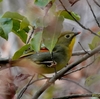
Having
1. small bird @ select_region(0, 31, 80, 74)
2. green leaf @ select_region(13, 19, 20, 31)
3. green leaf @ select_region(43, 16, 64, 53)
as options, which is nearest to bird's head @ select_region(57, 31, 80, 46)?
small bird @ select_region(0, 31, 80, 74)

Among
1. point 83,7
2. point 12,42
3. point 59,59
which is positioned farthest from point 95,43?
point 83,7

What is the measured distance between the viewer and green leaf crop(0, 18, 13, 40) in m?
1.08

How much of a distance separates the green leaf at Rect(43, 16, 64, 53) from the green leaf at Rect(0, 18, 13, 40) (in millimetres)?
146

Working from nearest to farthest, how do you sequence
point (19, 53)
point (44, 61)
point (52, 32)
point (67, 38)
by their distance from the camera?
point (52, 32) → point (19, 53) → point (44, 61) → point (67, 38)

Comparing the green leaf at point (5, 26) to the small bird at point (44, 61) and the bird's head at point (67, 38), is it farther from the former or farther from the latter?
the bird's head at point (67, 38)

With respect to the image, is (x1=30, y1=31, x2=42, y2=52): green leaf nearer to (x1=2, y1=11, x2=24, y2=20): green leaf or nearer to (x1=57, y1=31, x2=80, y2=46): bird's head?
(x1=2, y1=11, x2=24, y2=20): green leaf

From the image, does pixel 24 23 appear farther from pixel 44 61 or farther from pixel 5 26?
pixel 44 61

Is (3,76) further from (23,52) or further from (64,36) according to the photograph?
(64,36)

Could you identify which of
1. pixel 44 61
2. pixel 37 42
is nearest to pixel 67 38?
pixel 44 61

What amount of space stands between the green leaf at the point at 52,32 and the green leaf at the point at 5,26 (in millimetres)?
146

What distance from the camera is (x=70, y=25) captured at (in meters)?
2.41

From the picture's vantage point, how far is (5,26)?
42.7 inches

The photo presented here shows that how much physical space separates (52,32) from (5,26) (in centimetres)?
18

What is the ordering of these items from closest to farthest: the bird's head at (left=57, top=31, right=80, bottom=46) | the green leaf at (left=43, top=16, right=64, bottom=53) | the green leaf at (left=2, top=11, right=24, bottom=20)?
the green leaf at (left=43, top=16, right=64, bottom=53), the green leaf at (left=2, top=11, right=24, bottom=20), the bird's head at (left=57, top=31, right=80, bottom=46)
